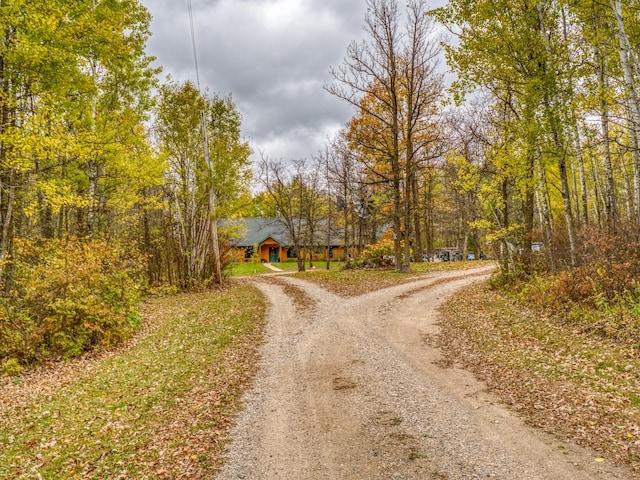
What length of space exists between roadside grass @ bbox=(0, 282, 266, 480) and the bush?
2.87 ft

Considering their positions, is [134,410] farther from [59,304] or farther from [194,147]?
[194,147]

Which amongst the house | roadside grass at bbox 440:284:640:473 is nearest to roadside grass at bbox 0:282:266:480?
roadside grass at bbox 440:284:640:473

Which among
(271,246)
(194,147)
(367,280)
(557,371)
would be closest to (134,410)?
(557,371)

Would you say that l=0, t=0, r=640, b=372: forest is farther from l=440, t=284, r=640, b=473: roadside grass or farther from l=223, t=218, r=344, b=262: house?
l=223, t=218, r=344, b=262: house

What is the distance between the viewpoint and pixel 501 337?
32.2ft

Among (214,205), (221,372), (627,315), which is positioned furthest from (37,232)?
(627,315)

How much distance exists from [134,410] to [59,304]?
4.94 meters

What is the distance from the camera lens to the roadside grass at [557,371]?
17.6 feet

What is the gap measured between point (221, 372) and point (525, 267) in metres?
11.6

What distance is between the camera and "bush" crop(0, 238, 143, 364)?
9.95 metres

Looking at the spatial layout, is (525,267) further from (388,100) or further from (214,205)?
(214,205)

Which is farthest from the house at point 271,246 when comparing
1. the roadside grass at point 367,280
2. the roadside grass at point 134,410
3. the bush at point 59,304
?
the roadside grass at point 134,410

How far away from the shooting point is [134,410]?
695 centimetres

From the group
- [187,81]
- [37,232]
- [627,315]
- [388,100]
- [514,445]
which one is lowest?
[514,445]
